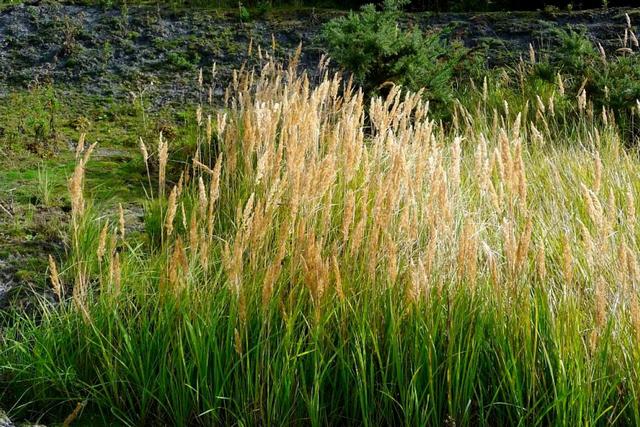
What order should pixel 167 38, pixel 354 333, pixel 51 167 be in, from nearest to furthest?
pixel 354 333
pixel 51 167
pixel 167 38

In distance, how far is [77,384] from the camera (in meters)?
2.77

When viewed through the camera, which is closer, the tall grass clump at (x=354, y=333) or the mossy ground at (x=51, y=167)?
the tall grass clump at (x=354, y=333)

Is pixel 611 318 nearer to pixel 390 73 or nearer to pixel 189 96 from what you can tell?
pixel 390 73

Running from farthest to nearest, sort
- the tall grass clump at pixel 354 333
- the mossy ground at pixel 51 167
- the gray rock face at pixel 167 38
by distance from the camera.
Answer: the gray rock face at pixel 167 38
the mossy ground at pixel 51 167
the tall grass clump at pixel 354 333

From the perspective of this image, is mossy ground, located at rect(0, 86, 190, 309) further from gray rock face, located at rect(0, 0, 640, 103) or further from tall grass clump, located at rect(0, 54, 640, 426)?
tall grass clump, located at rect(0, 54, 640, 426)

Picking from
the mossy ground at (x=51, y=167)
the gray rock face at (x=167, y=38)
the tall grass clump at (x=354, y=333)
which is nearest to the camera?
the tall grass clump at (x=354, y=333)

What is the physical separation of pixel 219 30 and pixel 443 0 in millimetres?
2872

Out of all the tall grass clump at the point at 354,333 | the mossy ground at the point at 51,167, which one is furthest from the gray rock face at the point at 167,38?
the tall grass clump at the point at 354,333

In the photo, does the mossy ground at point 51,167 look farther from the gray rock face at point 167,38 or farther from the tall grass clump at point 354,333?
the tall grass clump at point 354,333

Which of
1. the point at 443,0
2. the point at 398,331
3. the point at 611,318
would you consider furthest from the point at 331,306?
the point at 443,0

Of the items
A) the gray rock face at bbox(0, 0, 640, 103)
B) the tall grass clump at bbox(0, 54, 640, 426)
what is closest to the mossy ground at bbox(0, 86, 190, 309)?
the gray rock face at bbox(0, 0, 640, 103)

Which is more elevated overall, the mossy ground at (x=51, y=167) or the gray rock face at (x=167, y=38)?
the gray rock face at (x=167, y=38)

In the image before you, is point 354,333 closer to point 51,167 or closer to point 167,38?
point 51,167

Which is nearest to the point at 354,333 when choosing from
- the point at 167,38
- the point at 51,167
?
the point at 51,167
